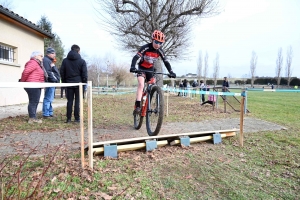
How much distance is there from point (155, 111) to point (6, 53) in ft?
28.3

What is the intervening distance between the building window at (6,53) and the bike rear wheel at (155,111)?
26.5 feet

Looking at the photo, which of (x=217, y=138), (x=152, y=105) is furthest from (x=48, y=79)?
Result: (x=217, y=138)

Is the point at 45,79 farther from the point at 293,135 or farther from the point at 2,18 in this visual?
the point at 293,135

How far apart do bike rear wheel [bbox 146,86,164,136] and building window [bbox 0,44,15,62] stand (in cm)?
809

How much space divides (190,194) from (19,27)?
10924 mm

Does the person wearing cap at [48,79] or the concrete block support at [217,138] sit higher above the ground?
the person wearing cap at [48,79]

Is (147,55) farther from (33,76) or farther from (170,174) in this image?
(33,76)

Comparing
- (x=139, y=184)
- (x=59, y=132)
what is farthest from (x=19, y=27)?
(x=139, y=184)

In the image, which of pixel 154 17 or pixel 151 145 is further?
pixel 154 17

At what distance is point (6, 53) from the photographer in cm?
948

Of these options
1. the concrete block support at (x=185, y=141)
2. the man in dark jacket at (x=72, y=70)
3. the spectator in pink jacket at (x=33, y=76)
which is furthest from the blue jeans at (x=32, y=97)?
the concrete block support at (x=185, y=141)

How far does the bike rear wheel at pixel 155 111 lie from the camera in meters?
3.96

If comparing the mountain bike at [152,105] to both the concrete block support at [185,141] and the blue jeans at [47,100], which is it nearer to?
the concrete block support at [185,141]

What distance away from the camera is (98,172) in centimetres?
272
